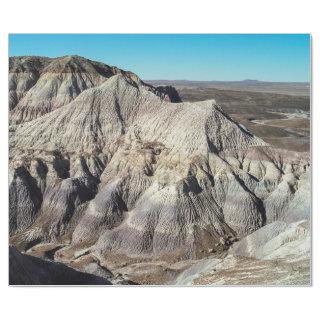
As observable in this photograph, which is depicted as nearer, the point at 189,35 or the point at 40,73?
the point at 189,35

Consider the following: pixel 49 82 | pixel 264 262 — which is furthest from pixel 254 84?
pixel 264 262

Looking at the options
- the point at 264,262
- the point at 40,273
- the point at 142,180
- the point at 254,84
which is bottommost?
the point at 40,273

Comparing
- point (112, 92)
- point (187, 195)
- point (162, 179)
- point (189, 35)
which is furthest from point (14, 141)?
point (189, 35)

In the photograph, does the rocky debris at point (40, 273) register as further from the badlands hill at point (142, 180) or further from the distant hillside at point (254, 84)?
the distant hillside at point (254, 84)

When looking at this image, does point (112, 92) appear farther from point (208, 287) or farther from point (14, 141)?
point (208, 287)

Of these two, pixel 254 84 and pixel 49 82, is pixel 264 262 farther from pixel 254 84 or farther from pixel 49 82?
pixel 49 82
